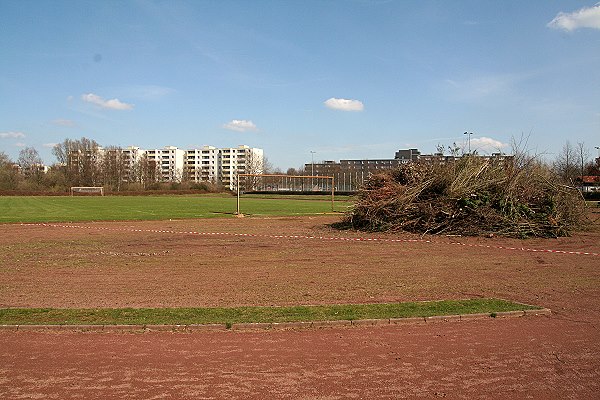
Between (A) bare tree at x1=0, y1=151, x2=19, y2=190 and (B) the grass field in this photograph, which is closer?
(B) the grass field

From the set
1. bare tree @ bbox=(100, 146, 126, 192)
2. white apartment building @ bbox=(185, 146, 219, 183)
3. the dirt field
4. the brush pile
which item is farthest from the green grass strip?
white apartment building @ bbox=(185, 146, 219, 183)

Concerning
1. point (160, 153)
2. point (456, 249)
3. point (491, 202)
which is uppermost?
point (160, 153)

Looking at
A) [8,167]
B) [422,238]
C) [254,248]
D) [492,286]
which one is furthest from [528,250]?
[8,167]

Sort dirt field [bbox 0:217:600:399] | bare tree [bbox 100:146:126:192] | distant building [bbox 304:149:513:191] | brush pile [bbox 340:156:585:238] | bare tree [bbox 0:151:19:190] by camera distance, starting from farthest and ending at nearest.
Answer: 1. bare tree [bbox 100:146:126:192]
2. bare tree [bbox 0:151:19:190]
3. distant building [bbox 304:149:513:191]
4. brush pile [bbox 340:156:585:238]
5. dirt field [bbox 0:217:600:399]

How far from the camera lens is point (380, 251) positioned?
16.3 meters

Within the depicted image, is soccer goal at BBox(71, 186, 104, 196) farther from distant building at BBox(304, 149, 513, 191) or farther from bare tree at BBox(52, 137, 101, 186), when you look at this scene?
distant building at BBox(304, 149, 513, 191)

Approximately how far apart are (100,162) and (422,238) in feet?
327

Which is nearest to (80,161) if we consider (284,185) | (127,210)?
(284,185)

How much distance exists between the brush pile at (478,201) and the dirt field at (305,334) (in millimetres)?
3653

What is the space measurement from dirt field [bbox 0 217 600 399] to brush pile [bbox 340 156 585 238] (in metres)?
3.65

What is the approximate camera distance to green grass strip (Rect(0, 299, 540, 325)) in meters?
7.34

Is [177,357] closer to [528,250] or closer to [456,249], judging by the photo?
[456,249]

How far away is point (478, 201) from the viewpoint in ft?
70.0

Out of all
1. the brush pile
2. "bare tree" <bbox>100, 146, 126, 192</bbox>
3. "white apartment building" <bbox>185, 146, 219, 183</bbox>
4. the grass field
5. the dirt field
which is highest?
"white apartment building" <bbox>185, 146, 219, 183</bbox>
